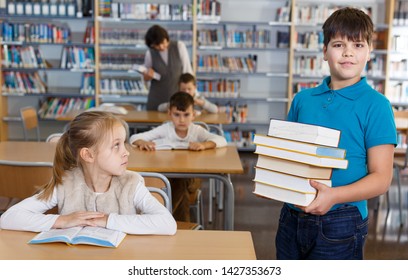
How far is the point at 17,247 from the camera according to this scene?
1.52 metres

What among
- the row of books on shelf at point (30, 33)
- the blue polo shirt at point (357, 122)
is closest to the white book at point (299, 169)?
the blue polo shirt at point (357, 122)

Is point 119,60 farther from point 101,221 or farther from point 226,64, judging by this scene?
point 101,221

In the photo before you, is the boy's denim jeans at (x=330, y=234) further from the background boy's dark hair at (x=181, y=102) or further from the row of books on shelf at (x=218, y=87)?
the row of books on shelf at (x=218, y=87)

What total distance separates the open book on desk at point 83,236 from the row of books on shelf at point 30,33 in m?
5.53

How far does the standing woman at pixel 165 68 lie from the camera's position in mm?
5434

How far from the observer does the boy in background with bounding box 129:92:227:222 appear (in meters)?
3.31

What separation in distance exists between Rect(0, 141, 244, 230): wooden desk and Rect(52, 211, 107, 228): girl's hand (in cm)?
115

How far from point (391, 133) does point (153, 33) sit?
154 inches

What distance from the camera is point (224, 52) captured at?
7.17 meters
